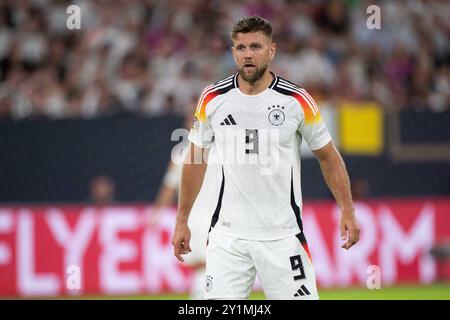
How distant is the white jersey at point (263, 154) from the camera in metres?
6.50

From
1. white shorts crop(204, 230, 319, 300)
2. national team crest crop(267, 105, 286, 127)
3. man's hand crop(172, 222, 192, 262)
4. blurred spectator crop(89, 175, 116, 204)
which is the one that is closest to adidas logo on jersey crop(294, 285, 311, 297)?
white shorts crop(204, 230, 319, 300)

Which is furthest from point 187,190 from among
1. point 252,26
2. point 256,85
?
point 252,26

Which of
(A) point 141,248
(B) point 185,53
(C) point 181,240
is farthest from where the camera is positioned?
(B) point 185,53

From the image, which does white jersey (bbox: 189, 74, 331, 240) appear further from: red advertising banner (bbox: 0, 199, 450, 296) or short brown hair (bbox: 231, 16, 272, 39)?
red advertising banner (bbox: 0, 199, 450, 296)

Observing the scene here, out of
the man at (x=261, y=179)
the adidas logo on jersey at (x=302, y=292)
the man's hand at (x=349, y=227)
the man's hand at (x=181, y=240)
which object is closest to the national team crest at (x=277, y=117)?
the man at (x=261, y=179)

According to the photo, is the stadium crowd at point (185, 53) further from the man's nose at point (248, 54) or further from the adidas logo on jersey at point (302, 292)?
the adidas logo on jersey at point (302, 292)

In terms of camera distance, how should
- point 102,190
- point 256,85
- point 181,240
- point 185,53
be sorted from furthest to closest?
point 185,53
point 102,190
point 181,240
point 256,85

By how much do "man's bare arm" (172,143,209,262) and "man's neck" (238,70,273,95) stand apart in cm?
50

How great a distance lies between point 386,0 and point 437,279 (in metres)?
5.05

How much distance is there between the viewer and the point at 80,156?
14234 mm

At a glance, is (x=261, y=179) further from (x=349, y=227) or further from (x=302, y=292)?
(x=302, y=292)

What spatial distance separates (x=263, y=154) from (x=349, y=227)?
71cm
